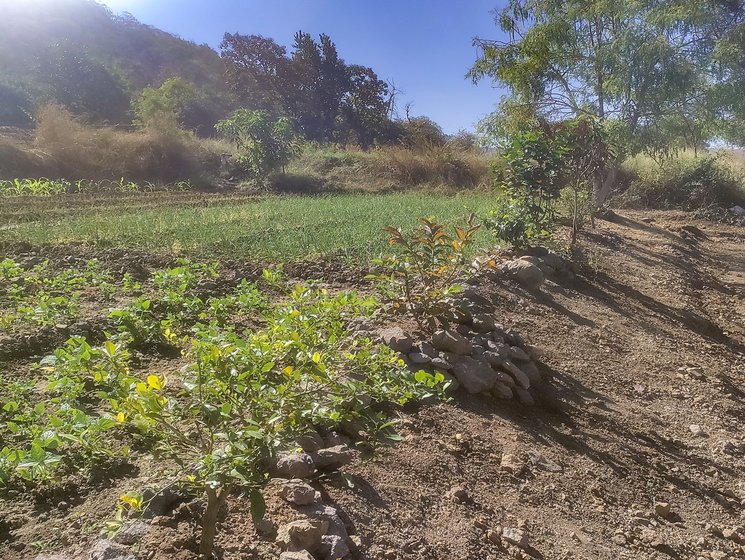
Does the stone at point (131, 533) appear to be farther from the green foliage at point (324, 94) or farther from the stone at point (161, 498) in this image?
the green foliage at point (324, 94)

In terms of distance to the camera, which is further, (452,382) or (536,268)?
(536,268)

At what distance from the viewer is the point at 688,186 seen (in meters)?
14.0

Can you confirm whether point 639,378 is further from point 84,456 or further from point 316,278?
point 84,456

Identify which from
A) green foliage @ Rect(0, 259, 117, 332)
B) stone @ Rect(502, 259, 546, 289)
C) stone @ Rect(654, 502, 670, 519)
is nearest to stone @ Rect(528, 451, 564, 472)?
stone @ Rect(654, 502, 670, 519)

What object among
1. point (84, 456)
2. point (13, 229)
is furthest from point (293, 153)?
point (84, 456)

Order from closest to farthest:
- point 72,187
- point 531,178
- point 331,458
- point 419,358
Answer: point 331,458 < point 419,358 < point 531,178 < point 72,187

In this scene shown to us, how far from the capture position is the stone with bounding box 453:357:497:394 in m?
3.05

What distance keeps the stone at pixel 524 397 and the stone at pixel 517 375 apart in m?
0.03

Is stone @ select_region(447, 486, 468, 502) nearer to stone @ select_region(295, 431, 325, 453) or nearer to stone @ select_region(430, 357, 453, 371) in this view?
stone @ select_region(295, 431, 325, 453)

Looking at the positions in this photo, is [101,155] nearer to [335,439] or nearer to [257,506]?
[335,439]

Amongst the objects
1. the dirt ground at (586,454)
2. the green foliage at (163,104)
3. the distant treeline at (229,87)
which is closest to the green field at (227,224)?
the dirt ground at (586,454)

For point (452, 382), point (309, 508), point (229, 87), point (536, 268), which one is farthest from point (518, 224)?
point (229, 87)

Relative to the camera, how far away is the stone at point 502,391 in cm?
314

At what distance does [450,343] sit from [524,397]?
54 centimetres
